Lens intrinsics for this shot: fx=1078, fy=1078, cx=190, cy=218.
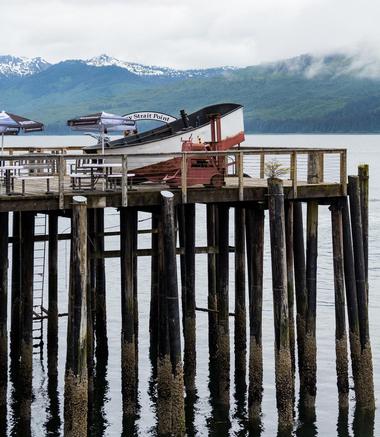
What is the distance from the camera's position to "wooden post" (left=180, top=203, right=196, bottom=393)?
92.3 feet

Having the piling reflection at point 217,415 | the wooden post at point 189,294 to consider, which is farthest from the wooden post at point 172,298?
the piling reflection at point 217,415

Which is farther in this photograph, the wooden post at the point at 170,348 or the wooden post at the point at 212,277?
the wooden post at the point at 212,277

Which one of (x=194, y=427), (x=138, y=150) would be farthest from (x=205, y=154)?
(x=194, y=427)

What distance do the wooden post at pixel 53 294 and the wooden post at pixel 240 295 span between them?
499cm

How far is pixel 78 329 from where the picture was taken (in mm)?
22250

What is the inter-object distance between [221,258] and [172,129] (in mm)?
3856

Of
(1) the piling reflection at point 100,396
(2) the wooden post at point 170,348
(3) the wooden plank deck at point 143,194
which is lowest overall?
(1) the piling reflection at point 100,396

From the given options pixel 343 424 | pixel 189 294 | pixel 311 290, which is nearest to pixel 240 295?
pixel 189 294

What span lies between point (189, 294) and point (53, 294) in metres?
4.28

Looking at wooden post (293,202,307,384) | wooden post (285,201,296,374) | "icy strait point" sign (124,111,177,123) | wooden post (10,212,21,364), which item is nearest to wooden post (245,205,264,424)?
wooden post (285,201,296,374)

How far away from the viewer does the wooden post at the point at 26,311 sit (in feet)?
87.1

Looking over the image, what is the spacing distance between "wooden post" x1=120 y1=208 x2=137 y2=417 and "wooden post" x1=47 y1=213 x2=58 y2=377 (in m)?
4.01

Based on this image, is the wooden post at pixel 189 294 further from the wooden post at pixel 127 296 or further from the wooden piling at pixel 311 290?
the wooden piling at pixel 311 290

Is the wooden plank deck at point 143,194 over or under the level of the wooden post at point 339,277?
over
